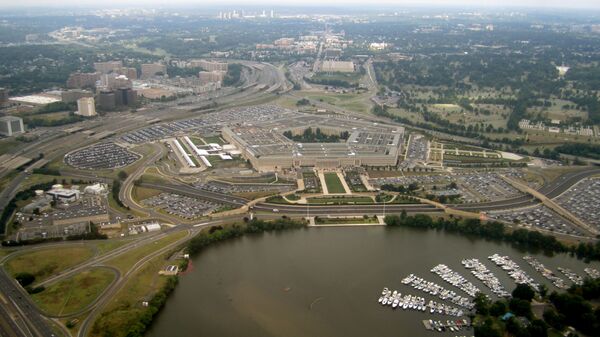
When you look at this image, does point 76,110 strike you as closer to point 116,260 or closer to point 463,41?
point 116,260

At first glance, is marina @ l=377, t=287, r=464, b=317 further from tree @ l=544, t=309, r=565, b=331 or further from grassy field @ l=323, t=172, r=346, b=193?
grassy field @ l=323, t=172, r=346, b=193

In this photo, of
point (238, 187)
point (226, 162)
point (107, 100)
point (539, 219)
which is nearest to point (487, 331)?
point (539, 219)

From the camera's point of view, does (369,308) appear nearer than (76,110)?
Yes

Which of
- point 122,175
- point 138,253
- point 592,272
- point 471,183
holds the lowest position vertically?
point 138,253

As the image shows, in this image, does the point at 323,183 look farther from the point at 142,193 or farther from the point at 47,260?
the point at 47,260

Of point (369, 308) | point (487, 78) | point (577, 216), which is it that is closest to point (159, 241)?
point (369, 308)

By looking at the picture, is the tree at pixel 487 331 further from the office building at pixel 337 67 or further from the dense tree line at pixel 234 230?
the office building at pixel 337 67

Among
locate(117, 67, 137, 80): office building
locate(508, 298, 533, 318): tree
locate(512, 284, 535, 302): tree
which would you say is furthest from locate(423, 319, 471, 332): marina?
locate(117, 67, 137, 80): office building
